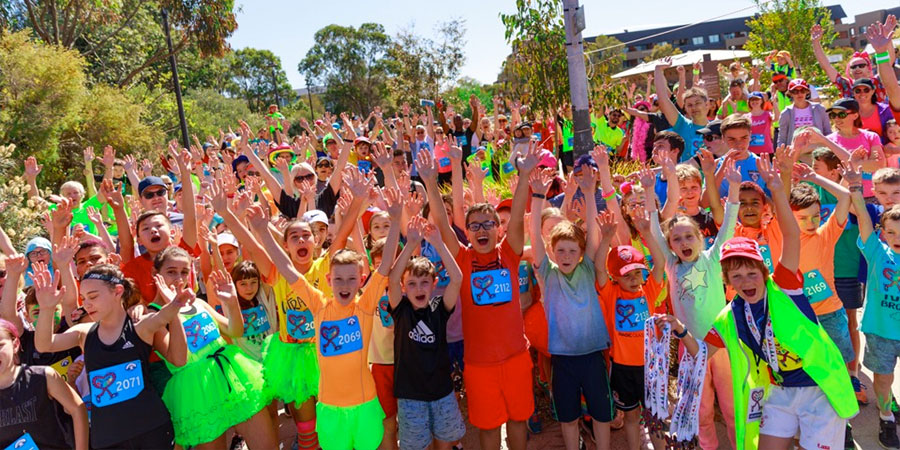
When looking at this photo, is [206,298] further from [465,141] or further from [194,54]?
[194,54]

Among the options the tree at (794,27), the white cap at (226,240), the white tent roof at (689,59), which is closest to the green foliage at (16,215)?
the white cap at (226,240)

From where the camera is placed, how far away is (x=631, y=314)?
3.59 metres

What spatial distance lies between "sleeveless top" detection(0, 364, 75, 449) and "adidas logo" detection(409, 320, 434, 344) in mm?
2034

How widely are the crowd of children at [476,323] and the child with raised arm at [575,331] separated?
1 centimetres

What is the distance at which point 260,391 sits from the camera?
3.66m

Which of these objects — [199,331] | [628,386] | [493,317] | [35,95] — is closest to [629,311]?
[628,386]

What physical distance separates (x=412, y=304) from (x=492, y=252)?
2.08ft

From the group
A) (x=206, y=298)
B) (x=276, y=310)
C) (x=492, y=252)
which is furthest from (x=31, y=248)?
(x=492, y=252)

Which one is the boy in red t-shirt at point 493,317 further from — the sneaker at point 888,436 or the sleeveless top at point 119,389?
the sneaker at point 888,436

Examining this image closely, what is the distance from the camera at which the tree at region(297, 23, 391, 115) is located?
53750mm

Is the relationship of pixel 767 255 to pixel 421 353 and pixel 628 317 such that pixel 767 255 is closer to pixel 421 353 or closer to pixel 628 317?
pixel 628 317

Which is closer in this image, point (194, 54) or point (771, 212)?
point (771, 212)

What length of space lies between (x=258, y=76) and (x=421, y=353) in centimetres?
5957

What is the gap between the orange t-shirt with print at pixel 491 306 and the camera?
3570 millimetres
